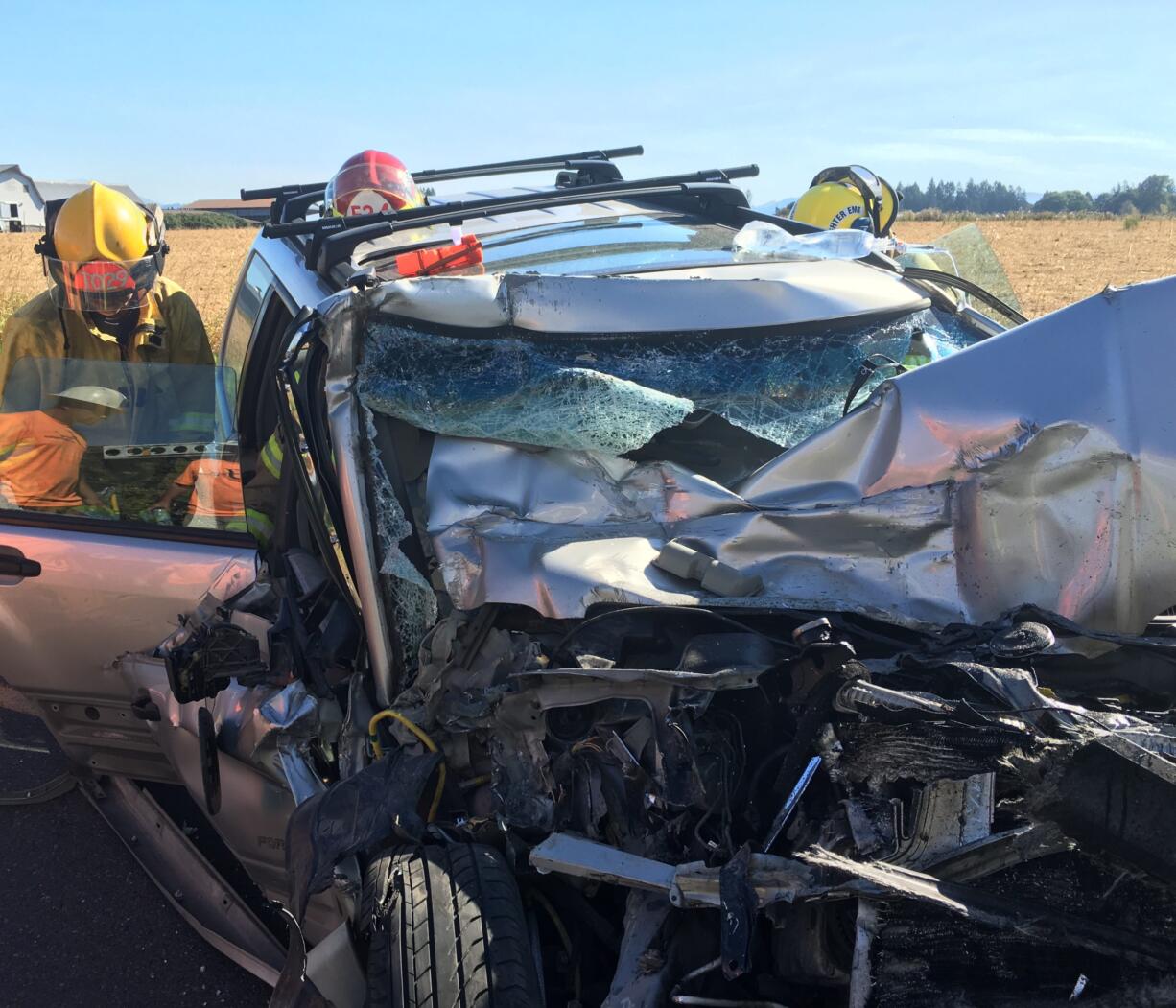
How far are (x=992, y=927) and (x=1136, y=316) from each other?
4.39 ft

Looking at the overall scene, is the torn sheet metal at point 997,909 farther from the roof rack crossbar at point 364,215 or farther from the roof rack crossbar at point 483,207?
the roof rack crossbar at point 364,215

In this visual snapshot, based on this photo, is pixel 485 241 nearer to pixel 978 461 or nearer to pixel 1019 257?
pixel 978 461

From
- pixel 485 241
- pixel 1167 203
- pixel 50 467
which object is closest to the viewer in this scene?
pixel 50 467

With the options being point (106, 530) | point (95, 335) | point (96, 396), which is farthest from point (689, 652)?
point (95, 335)

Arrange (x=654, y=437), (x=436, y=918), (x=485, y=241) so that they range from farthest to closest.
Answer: (x=485, y=241)
(x=654, y=437)
(x=436, y=918)

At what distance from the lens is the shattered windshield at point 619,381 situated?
244 centimetres

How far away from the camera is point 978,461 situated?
2215 mm

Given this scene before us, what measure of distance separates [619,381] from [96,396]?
1618 mm

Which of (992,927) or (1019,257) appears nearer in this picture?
(992,927)

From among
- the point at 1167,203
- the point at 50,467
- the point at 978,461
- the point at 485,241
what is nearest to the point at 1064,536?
the point at 978,461

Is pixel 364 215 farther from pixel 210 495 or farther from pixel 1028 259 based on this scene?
pixel 1028 259

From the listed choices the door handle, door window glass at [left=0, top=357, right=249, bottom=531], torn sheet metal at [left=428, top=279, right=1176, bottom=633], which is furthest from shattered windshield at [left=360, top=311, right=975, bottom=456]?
the door handle

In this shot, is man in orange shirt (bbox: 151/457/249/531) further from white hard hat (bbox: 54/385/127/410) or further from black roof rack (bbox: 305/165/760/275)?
black roof rack (bbox: 305/165/760/275)

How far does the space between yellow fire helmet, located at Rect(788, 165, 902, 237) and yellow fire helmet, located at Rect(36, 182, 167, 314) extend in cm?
399
